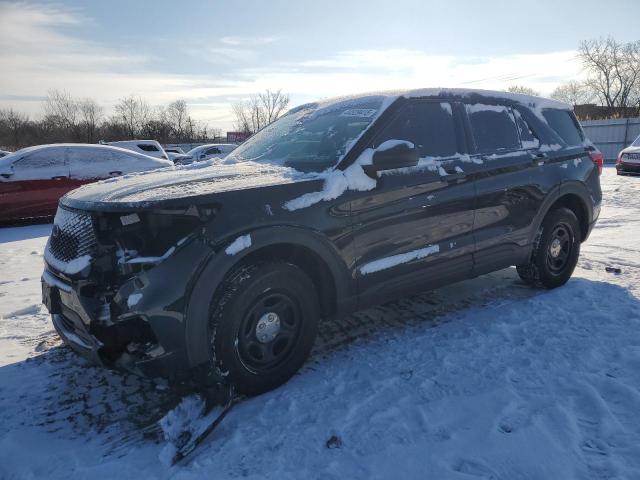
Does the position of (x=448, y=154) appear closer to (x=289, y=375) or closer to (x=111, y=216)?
(x=289, y=375)

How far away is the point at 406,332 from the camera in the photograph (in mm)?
3730

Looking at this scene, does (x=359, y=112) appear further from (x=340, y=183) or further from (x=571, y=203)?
(x=571, y=203)

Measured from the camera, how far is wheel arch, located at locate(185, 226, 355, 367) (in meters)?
2.45


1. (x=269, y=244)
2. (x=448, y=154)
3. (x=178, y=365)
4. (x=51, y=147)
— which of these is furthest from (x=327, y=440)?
(x=51, y=147)

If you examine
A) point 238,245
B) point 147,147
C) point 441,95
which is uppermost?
point 147,147

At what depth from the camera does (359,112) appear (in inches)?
140

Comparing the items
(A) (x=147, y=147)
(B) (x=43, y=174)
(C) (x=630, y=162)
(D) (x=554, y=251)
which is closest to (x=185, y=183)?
(D) (x=554, y=251)

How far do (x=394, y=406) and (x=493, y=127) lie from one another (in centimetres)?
262

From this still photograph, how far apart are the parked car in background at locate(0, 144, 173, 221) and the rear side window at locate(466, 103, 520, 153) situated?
7.96m

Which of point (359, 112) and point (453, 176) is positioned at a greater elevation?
point (359, 112)

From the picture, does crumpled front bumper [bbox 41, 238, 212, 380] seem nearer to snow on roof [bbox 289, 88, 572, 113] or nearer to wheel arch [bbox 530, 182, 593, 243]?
snow on roof [bbox 289, 88, 572, 113]

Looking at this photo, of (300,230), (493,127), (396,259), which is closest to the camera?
(300,230)

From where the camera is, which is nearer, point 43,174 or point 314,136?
point 314,136

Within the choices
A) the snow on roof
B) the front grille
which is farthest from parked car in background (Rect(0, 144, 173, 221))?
the front grille
